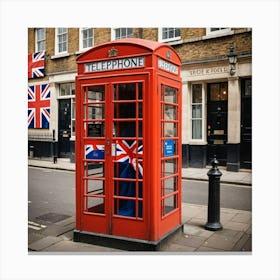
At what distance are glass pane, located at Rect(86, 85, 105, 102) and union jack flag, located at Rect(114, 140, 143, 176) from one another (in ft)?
2.00

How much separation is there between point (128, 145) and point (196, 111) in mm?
7032

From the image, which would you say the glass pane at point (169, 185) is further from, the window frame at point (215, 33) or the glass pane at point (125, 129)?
the window frame at point (215, 33)

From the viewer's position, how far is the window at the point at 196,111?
9992 millimetres

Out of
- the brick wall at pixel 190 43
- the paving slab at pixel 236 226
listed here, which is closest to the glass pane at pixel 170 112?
the paving slab at pixel 236 226

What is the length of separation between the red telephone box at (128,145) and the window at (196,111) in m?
6.32

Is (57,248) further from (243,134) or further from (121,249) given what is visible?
(243,134)

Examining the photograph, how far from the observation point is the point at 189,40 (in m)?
9.59

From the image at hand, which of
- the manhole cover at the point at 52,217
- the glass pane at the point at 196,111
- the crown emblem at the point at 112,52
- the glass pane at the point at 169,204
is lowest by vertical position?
the manhole cover at the point at 52,217

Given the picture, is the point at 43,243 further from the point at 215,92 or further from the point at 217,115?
the point at 215,92

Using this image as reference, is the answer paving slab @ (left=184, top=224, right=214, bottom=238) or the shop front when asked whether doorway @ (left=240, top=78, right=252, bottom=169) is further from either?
paving slab @ (left=184, top=224, right=214, bottom=238)

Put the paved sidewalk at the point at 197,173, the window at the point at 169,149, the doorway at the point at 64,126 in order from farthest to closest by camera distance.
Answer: the doorway at the point at 64,126, the paved sidewalk at the point at 197,173, the window at the point at 169,149

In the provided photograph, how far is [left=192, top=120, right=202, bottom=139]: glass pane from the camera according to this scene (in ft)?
32.8

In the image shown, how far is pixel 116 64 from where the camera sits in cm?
341
